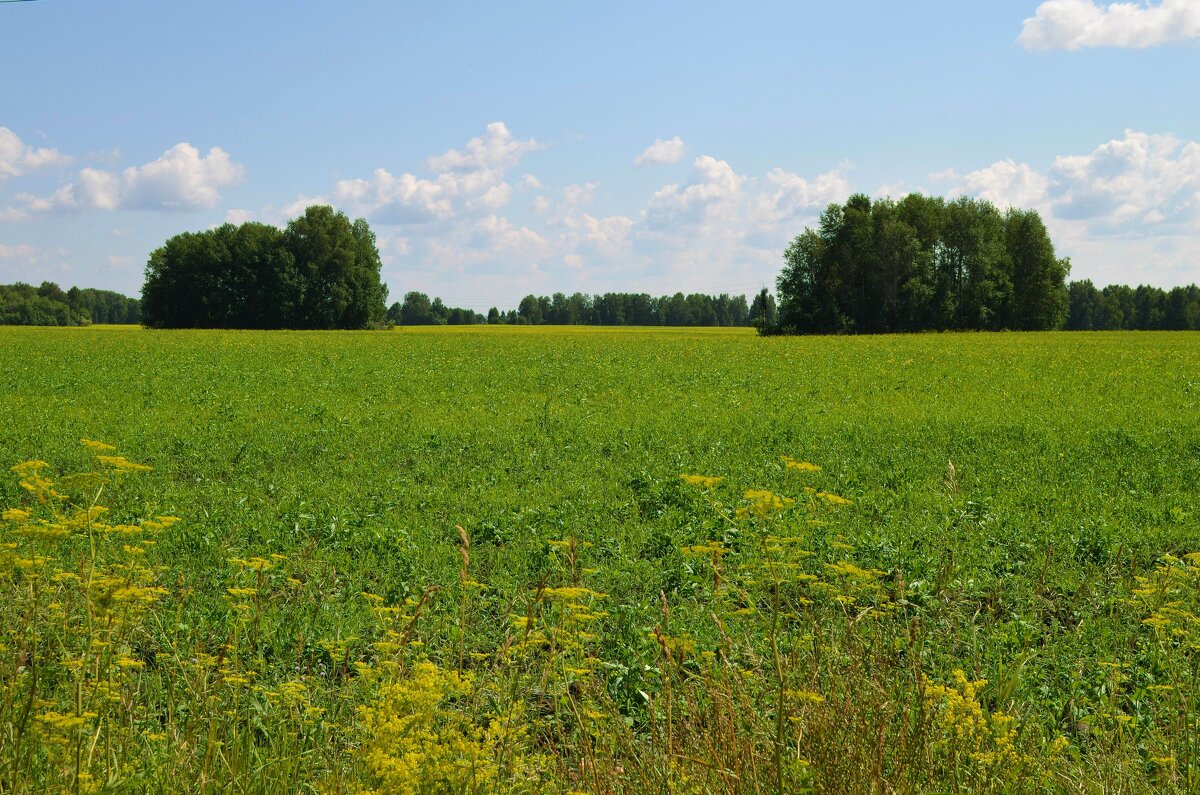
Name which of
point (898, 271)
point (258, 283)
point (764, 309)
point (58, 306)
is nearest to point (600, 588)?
point (898, 271)

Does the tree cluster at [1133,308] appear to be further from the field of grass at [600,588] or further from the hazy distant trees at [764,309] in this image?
the field of grass at [600,588]

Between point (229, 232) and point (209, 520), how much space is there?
343ft

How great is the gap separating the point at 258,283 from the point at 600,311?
83486 millimetres

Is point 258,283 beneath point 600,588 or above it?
above

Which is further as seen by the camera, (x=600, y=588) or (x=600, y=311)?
(x=600, y=311)

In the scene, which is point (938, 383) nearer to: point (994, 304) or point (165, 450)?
point (165, 450)

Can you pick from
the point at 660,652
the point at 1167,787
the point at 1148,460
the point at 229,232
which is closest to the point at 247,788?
the point at 660,652

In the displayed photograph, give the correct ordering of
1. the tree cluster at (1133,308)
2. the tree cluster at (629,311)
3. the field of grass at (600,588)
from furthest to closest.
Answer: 1. the tree cluster at (629,311)
2. the tree cluster at (1133,308)
3. the field of grass at (600,588)

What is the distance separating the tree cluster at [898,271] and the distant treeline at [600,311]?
278 ft

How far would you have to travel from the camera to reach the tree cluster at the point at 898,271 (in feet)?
267

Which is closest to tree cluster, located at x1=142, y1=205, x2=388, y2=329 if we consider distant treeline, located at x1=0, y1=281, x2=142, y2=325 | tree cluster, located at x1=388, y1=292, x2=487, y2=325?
distant treeline, located at x1=0, y1=281, x2=142, y2=325

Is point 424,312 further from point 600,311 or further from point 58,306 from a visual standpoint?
point 58,306

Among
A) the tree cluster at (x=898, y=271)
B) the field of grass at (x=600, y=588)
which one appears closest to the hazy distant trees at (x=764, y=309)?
the tree cluster at (x=898, y=271)

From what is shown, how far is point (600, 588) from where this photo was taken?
8.65 meters
